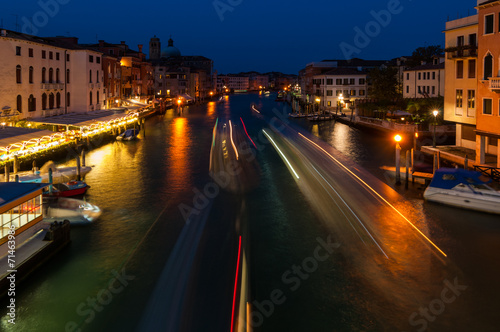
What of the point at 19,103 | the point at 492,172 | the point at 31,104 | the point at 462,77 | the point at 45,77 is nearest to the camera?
the point at 492,172

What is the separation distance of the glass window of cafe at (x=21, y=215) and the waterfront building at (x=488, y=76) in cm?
2419

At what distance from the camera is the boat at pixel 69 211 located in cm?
1961

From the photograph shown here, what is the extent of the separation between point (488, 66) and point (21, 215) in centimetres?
2659

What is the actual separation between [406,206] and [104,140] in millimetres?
35583

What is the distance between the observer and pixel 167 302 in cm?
1272

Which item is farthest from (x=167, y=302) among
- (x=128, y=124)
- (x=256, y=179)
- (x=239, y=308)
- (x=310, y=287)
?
(x=128, y=124)

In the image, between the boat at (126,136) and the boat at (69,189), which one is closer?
the boat at (69,189)

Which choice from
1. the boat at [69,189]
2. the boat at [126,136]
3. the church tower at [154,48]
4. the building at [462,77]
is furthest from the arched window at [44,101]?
the church tower at [154,48]

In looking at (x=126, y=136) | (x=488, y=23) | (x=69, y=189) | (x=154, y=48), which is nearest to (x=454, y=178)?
(x=488, y=23)

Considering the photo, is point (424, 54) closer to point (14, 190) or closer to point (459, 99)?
point (459, 99)

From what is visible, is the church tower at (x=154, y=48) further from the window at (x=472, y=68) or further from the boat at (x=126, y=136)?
the window at (x=472, y=68)

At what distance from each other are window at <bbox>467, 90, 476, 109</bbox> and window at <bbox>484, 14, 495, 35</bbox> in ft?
19.6

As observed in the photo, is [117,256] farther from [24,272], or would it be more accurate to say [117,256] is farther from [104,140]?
[104,140]

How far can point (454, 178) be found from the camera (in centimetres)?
2203
